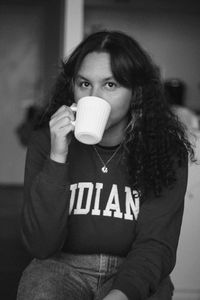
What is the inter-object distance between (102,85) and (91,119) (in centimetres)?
18

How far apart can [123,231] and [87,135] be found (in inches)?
11.3

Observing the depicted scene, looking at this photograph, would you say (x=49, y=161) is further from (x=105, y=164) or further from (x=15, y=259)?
(x=15, y=259)

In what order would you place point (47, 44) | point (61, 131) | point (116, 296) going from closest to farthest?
point (116, 296)
point (61, 131)
point (47, 44)

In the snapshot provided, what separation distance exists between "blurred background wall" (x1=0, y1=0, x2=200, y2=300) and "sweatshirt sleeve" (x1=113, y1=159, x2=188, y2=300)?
384 centimetres

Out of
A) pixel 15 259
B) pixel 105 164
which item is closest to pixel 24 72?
pixel 15 259

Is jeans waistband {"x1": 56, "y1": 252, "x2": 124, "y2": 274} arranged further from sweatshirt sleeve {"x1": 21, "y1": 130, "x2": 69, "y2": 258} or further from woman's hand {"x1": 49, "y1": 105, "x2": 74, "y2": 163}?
woman's hand {"x1": 49, "y1": 105, "x2": 74, "y2": 163}

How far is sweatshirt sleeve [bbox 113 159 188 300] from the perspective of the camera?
97 centimetres

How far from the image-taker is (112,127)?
120cm

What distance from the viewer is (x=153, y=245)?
1077mm

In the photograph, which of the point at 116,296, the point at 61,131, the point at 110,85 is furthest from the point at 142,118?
the point at 116,296

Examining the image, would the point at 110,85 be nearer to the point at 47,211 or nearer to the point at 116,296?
the point at 47,211

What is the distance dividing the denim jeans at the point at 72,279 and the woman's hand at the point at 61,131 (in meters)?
0.26

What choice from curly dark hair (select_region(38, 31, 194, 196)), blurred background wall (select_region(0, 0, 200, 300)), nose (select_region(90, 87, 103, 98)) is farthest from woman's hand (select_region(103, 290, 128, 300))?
blurred background wall (select_region(0, 0, 200, 300))

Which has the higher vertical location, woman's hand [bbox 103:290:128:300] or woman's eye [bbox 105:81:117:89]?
woman's eye [bbox 105:81:117:89]
